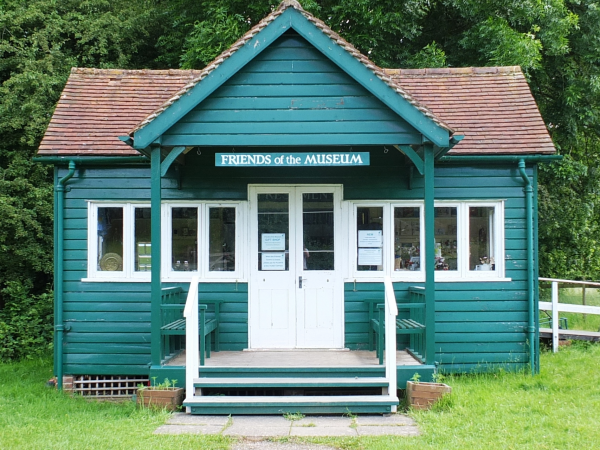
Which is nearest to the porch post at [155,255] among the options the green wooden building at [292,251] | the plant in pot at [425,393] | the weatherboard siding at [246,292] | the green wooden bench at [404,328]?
the green wooden building at [292,251]

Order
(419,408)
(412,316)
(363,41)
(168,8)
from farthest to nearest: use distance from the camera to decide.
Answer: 1. (168,8)
2. (363,41)
3. (412,316)
4. (419,408)

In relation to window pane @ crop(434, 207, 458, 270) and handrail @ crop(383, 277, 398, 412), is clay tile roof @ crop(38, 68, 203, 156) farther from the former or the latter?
handrail @ crop(383, 277, 398, 412)

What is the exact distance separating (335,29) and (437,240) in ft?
27.5

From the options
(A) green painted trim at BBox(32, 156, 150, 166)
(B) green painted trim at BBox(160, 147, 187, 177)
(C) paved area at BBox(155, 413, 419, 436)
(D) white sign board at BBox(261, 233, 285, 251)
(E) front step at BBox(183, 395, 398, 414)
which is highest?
(A) green painted trim at BBox(32, 156, 150, 166)

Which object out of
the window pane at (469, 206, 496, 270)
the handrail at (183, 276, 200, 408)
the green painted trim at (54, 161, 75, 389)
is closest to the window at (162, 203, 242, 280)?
the green painted trim at (54, 161, 75, 389)

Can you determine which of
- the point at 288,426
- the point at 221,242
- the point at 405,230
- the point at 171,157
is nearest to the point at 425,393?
the point at 288,426

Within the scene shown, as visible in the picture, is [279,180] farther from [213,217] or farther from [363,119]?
[363,119]

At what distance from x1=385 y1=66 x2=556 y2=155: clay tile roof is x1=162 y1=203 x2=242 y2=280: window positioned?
360 cm

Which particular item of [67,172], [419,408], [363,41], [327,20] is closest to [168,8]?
[327,20]

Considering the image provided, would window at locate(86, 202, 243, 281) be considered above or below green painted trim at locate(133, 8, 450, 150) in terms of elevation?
below

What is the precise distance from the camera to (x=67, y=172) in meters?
9.14

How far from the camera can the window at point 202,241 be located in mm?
9047

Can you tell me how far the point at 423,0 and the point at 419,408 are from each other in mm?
12123

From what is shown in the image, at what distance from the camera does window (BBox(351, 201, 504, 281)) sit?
29.8 feet
